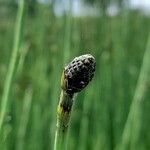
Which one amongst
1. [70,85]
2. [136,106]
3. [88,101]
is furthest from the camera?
[88,101]

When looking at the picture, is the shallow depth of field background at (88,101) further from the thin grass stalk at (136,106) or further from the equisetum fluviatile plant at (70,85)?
the equisetum fluviatile plant at (70,85)

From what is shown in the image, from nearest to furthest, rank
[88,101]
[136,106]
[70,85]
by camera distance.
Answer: [70,85], [136,106], [88,101]

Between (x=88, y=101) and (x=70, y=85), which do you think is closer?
(x=70, y=85)

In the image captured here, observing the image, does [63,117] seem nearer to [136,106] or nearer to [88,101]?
[136,106]

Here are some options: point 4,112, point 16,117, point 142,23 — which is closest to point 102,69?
point 16,117

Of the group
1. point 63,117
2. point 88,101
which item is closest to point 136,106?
point 88,101

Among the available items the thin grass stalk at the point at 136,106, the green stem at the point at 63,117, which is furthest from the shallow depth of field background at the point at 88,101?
the green stem at the point at 63,117

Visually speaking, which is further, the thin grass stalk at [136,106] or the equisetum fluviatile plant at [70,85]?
the thin grass stalk at [136,106]

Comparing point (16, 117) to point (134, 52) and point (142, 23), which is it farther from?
point (142, 23)

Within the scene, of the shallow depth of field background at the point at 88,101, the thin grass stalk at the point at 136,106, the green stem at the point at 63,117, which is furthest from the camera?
the shallow depth of field background at the point at 88,101
